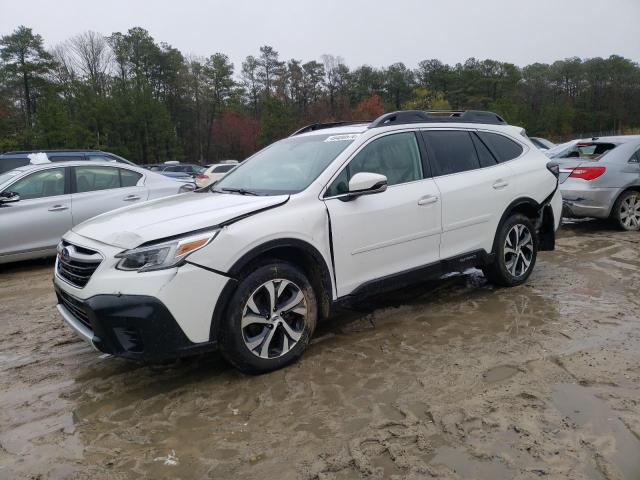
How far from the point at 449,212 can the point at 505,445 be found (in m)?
2.25

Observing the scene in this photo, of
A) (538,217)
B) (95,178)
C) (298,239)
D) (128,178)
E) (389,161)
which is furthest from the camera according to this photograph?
(128,178)

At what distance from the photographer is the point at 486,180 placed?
4.81m

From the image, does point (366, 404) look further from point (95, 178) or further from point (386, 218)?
point (95, 178)

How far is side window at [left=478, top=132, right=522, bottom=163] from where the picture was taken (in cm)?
509

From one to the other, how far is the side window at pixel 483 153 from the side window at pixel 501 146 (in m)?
0.06

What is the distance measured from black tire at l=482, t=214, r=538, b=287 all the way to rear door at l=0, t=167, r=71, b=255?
18.6ft

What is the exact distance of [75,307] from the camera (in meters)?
3.40

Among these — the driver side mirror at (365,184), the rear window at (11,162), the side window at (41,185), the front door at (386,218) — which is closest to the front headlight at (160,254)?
the front door at (386,218)

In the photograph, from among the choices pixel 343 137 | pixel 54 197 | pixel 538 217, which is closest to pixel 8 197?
pixel 54 197

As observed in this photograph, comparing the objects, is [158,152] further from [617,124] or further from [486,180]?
[617,124]

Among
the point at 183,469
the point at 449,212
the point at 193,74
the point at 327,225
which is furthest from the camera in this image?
the point at 193,74

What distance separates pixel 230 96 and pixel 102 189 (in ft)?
206

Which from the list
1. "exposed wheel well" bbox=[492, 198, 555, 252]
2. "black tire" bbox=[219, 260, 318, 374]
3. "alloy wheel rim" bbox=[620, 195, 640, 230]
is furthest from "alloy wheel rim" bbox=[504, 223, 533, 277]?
"alloy wheel rim" bbox=[620, 195, 640, 230]

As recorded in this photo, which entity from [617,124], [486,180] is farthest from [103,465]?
[617,124]
